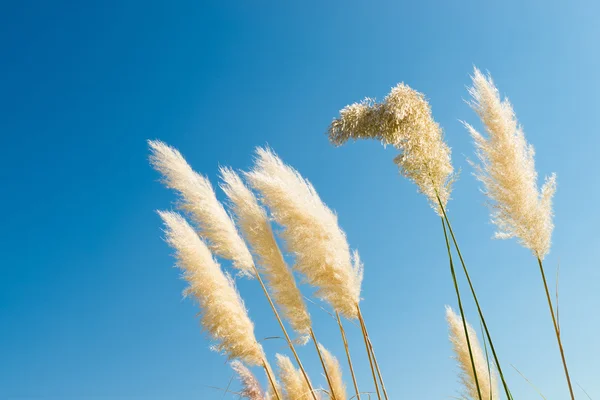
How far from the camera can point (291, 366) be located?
4.82 metres

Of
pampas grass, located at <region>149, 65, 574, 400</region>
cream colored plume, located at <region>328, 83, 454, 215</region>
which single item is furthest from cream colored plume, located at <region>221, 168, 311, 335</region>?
cream colored plume, located at <region>328, 83, 454, 215</region>

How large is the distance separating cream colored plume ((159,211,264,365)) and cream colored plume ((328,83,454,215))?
1.71 metres

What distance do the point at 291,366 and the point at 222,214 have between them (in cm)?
151

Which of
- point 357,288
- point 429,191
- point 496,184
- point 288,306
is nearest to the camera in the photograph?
point 429,191

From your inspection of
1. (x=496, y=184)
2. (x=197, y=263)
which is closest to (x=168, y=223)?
(x=197, y=263)

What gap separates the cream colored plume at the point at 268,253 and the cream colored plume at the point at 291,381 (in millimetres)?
936

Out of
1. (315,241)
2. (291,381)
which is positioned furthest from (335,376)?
(315,241)

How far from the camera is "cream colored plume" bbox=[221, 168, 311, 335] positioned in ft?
12.7

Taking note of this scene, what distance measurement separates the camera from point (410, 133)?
2938 mm

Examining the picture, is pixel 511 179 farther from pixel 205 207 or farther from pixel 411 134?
pixel 205 207

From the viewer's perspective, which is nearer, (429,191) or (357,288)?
(429,191)

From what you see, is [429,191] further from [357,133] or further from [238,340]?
[238,340]

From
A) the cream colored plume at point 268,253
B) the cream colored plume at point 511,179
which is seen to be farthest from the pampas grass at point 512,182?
the cream colored plume at point 268,253

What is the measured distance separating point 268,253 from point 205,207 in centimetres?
66
